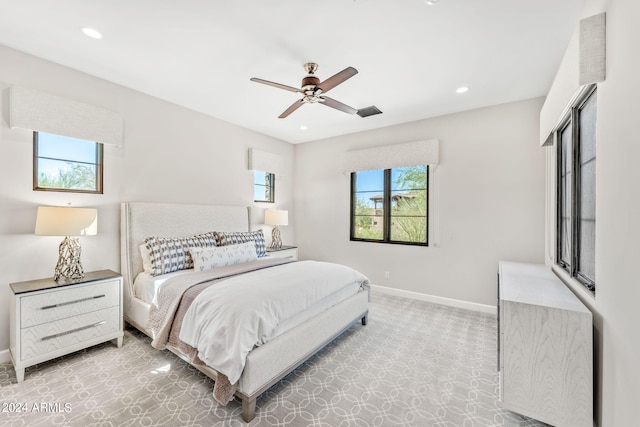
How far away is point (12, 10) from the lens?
193 cm

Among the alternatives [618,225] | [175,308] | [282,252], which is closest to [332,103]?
[618,225]

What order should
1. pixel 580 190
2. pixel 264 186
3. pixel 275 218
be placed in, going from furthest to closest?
1. pixel 264 186
2. pixel 275 218
3. pixel 580 190

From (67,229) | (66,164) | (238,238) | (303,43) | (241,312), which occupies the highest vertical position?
(303,43)

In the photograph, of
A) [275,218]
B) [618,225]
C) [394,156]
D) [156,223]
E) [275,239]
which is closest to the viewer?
[618,225]

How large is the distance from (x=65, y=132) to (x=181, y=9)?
1.79m

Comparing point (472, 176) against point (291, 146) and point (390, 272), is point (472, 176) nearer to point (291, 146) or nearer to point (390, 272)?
point (390, 272)

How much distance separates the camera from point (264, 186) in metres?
5.06

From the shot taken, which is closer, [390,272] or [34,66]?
[34,66]

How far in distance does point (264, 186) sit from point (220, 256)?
2186 mm

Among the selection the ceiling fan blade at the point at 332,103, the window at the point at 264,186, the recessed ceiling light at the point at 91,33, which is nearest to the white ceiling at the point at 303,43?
the recessed ceiling light at the point at 91,33

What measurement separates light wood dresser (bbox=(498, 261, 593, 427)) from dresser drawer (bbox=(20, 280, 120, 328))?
3.33 m

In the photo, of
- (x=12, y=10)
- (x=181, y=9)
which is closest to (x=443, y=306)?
(x=181, y=9)

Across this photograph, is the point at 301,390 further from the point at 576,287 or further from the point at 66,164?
the point at 66,164

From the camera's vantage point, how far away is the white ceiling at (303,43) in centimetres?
191
